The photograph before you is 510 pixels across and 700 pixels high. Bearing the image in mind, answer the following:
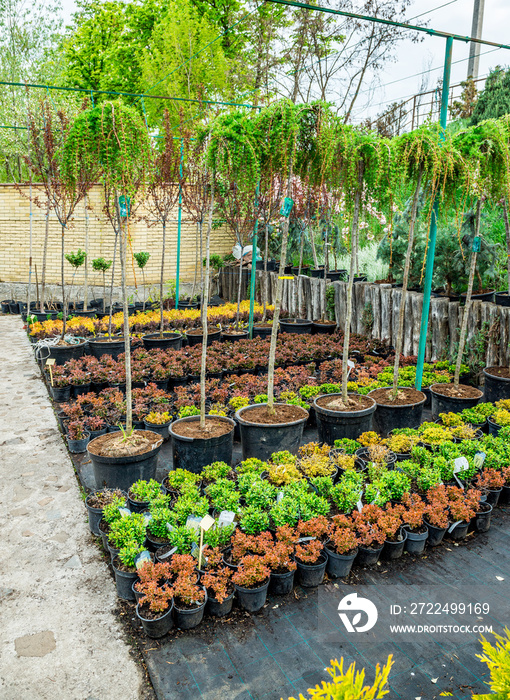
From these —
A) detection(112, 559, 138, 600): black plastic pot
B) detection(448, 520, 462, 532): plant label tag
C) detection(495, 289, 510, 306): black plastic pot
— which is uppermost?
detection(495, 289, 510, 306): black plastic pot

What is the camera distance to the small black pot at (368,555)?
9.94 feet

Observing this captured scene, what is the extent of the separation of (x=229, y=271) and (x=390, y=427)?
8.38 meters

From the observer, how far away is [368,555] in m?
3.04

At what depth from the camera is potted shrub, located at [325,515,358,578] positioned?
2.93m

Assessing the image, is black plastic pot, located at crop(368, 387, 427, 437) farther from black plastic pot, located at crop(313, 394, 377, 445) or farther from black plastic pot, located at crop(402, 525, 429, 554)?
black plastic pot, located at crop(402, 525, 429, 554)

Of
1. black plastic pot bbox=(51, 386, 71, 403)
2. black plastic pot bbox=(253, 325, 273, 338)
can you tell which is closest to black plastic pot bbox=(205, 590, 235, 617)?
black plastic pot bbox=(51, 386, 71, 403)

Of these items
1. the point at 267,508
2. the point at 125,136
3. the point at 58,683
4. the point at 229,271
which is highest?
the point at 125,136

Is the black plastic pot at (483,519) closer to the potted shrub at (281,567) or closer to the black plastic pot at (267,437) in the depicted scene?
the potted shrub at (281,567)

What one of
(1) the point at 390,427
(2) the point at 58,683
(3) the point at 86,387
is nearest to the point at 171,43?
(3) the point at 86,387

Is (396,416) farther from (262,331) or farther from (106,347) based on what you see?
(106,347)

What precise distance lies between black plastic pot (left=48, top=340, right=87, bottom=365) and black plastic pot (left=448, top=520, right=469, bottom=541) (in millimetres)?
5692

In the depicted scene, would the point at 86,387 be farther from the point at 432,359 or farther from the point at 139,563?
the point at 432,359

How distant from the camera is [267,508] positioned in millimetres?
3367

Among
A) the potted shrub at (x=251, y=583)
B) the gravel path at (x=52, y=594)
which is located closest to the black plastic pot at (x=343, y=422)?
the potted shrub at (x=251, y=583)
